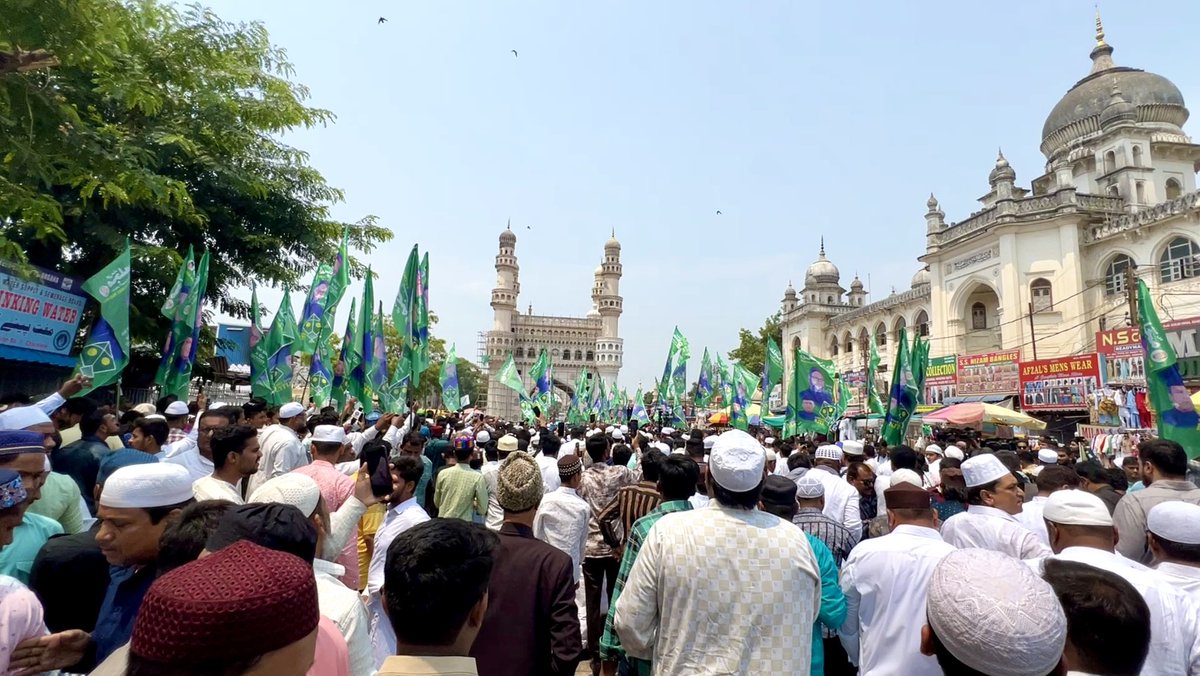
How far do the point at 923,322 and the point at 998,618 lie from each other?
1403 inches

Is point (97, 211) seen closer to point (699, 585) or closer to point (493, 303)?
point (699, 585)

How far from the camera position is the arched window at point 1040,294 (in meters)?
25.7

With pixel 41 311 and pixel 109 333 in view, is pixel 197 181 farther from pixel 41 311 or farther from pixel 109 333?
pixel 109 333

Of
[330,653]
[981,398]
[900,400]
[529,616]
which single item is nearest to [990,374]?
[981,398]

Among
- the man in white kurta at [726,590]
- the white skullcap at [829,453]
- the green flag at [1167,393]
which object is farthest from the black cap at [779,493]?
the green flag at [1167,393]

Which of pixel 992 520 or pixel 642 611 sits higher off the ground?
pixel 992 520

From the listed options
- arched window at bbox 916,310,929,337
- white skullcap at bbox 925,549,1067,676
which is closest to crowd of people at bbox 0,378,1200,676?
white skullcap at bbox 925,549,1067,676

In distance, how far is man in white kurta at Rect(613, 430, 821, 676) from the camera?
2434 millimetres

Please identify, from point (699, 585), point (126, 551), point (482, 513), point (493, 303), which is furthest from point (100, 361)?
point (493, 303)

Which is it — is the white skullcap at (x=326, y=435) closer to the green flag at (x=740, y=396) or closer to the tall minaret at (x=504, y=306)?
A: the green flag at (x=740, y=396)

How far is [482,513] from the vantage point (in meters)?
5.54

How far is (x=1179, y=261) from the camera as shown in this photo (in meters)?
21.5

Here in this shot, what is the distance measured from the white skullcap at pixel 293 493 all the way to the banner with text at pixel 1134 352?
18.3 meters

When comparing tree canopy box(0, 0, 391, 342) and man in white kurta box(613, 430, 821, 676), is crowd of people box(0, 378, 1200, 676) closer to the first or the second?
man in white kurta box(613, 430, 821, 676)
